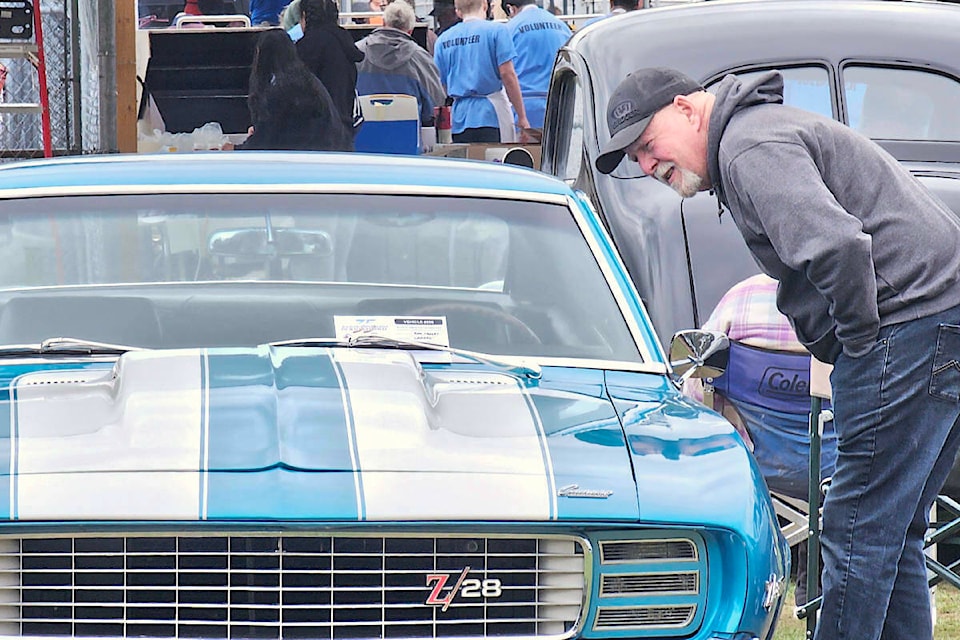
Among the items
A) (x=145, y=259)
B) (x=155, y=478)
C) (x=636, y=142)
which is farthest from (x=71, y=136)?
(x=155, y=478)

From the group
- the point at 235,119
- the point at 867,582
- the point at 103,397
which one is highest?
the point at 103,397

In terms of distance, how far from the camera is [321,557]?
273 cm

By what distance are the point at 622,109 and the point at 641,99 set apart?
0.17 ft

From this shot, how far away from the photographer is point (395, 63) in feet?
37.7

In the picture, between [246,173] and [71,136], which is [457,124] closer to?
[71,136]

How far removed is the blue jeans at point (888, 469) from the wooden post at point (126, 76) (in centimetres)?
590

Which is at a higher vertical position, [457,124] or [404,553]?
[404,553]

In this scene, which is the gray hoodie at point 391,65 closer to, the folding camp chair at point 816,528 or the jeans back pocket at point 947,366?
the folding camp chair at point 816,528

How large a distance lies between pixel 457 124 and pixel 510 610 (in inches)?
319

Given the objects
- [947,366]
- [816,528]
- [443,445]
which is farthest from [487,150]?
[443,445]

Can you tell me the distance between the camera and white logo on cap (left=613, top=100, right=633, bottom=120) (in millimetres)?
3490

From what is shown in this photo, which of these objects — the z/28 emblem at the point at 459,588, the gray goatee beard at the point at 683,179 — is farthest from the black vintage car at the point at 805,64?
the z/28 emblem at the point at 459,588

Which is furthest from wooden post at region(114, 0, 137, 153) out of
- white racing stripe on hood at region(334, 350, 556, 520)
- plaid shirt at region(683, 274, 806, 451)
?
white racing stripe on hood at region(334, 350, 556, 520)

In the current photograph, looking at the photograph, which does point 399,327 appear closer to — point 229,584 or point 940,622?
point 229,584
